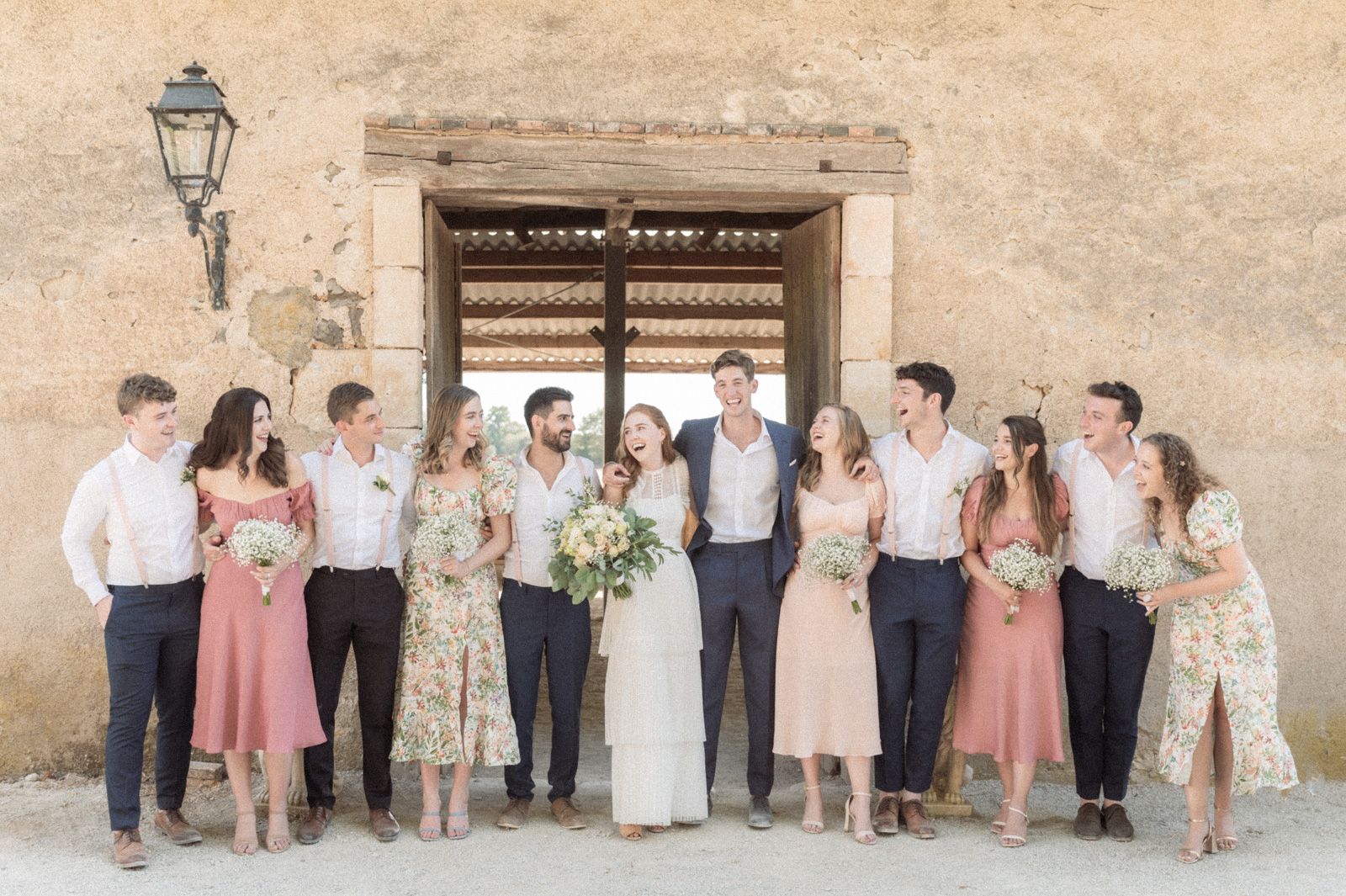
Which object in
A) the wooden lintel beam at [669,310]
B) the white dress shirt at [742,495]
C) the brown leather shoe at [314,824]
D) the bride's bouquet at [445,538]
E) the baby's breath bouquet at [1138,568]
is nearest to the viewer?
the baby's breath bouquet at [1138,568]

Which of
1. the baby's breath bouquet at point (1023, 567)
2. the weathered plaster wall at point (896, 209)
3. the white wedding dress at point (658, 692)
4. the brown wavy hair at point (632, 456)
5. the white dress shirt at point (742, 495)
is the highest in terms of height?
the weathered plaster wall at point (896, 209)

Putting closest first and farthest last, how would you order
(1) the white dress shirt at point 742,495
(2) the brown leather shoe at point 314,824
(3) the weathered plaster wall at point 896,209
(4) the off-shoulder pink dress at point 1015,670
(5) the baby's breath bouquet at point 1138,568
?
(5) the baby's breath bouquet at point 1138,568
(2) the brown leather shoe at point 314,824
(4) the off-shoulder pink dress at point 1015,670
(1) the white dress shirt at point 742,495
(3) the weathered plaster wall at point 896,209

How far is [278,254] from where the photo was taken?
5.50 meters

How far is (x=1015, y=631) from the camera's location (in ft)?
15.4

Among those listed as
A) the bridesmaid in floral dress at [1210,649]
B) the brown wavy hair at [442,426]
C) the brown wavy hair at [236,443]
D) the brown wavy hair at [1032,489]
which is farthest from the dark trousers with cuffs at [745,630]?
the brown wavy hair at [236,443]

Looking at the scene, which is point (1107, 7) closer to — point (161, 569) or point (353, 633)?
point (353, 633)

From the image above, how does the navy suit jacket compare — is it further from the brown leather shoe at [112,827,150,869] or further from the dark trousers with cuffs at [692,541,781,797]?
the brown leather shoe at [112,827,150,869]

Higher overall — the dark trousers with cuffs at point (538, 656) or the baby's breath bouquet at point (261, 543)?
the baby's breath bouquet at point (261, 543)

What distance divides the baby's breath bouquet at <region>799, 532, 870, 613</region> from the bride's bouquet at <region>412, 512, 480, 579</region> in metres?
1.30

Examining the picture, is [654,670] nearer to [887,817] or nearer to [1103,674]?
[887,817]

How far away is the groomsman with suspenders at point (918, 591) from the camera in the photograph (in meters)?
4.75

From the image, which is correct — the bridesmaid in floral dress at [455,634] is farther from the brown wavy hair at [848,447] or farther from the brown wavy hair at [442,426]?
the brown wavy hair at [848,447]

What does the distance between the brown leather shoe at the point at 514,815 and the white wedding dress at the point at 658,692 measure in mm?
394

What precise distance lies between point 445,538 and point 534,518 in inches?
17.0
